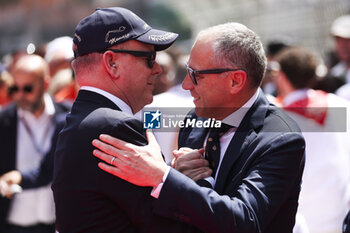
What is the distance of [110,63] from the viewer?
268cm

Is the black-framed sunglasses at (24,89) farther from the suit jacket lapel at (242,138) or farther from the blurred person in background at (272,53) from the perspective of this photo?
the blurred person in background at (272,53)

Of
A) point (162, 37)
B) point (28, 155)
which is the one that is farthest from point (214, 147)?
point (28, 155)

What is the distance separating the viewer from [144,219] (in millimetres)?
2420

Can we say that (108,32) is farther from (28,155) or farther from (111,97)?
(28,155)

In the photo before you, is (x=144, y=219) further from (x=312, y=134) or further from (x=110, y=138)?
(x=312, y=134)

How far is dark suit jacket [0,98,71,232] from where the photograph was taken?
4.92 meters

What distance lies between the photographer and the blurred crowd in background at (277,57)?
15.2 ft

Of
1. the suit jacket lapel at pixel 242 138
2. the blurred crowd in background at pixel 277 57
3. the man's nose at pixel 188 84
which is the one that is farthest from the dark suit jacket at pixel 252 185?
the blurred crowd in background at pixel 277 57

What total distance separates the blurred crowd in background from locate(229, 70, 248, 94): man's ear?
0.98 meters

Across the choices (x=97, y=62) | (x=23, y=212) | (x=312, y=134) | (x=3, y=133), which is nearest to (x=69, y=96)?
(x=3, y=133)

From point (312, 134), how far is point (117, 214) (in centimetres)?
263

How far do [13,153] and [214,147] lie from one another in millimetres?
2962

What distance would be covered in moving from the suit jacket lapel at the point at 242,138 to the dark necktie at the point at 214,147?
0.26 feet

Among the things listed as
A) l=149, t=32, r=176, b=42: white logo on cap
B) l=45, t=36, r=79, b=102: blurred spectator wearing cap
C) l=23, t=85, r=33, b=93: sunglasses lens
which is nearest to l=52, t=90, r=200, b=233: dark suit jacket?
l=149, t=32, r=176, b=42: white logo on cap
